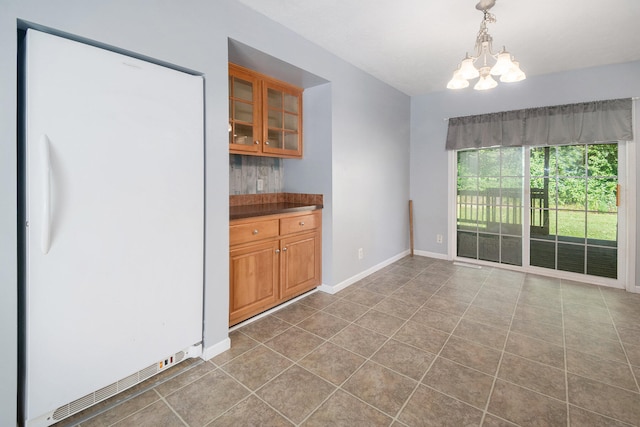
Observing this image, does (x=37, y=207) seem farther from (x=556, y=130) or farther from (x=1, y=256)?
(x=556, y=130)

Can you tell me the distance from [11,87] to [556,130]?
4.58m

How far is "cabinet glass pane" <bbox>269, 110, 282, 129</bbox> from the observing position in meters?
2.86

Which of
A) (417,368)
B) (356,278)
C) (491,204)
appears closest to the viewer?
(417,368)

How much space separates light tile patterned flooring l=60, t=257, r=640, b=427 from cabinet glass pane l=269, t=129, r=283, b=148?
1.54m

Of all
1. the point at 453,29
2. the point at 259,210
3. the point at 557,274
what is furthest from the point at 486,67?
the point at 557,274

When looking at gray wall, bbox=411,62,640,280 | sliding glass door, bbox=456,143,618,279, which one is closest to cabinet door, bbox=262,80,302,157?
gray wall, bbox=411,62,640,280

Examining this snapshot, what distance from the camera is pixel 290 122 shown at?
3.08 metres

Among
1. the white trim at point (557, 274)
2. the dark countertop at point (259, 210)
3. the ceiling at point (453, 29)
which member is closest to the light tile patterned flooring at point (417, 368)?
the white trim at point (557, 274)

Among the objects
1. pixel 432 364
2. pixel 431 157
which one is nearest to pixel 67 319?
pixel 432 364

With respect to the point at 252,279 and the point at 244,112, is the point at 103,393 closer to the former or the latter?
the point at 252,279

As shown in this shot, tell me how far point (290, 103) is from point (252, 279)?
70.0 inches

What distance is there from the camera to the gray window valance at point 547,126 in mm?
3174

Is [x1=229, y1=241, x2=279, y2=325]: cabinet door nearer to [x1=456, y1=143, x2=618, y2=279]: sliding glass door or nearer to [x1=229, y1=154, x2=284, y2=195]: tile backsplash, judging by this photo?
[x1=229, y1=154, x2=284, y2=195]: tile backsplash

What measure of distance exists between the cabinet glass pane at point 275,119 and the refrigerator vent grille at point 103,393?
2.13 metres
